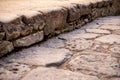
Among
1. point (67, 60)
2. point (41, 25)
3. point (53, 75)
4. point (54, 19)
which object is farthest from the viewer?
point (54, 19)

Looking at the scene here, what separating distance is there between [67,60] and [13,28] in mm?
638

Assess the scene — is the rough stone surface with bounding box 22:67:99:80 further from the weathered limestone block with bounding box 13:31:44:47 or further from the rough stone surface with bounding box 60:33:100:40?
the rough stone surface with bounding box 60:33:100:40

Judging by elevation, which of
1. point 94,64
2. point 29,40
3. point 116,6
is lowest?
point 94,64

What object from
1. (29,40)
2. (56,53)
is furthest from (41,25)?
(56,53)

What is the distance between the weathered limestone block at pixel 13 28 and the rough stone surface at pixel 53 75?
0.48 meters

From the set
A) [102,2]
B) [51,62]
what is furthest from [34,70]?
[102,2]

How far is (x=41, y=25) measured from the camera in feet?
7.59

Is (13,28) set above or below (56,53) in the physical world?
above

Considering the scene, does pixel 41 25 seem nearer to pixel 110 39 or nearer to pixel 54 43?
pixel 54 43

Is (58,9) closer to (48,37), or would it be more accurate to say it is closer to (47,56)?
(48,37)

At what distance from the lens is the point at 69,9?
9.30 ft

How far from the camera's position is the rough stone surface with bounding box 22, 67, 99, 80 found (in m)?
1.52

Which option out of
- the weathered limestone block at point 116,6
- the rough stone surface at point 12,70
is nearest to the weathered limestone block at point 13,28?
the rough stone surface at point 12,70

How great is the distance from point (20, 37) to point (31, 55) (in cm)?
24
